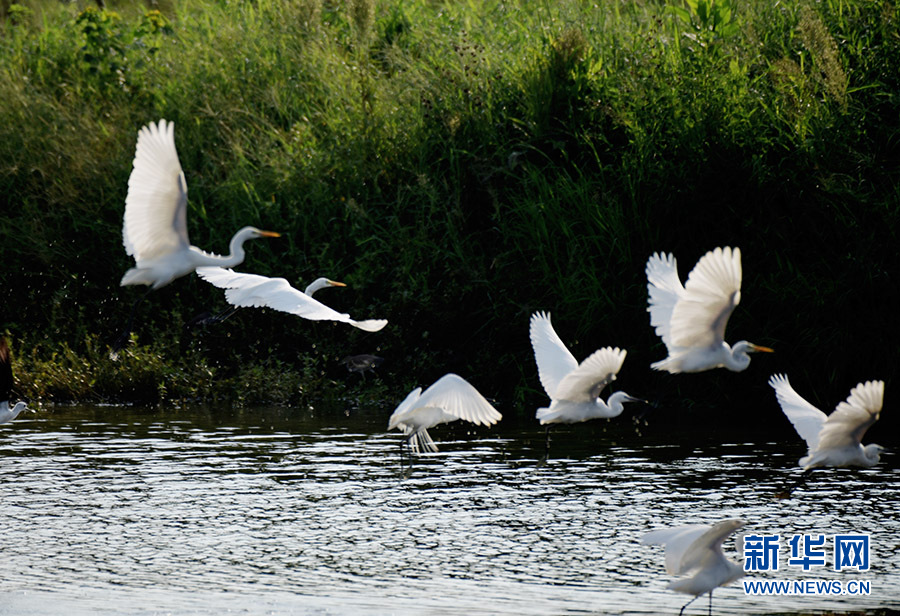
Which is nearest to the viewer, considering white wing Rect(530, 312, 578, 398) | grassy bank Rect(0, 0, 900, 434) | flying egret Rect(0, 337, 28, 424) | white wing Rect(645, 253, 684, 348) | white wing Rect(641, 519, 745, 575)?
white wing Rect(641, 519, 745, 575)

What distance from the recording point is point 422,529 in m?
7.85

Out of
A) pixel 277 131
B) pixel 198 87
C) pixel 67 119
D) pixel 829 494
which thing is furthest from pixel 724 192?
pixel 67 119

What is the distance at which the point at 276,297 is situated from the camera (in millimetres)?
8125

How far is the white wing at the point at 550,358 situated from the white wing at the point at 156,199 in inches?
91.9

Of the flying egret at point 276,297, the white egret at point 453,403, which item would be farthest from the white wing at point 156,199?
the white egret at point 453,403

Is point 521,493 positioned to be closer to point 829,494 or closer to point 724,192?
point 829,494

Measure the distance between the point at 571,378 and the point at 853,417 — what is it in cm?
163

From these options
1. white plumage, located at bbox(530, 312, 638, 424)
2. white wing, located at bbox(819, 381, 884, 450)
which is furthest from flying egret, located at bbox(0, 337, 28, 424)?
white wing, located at bbox(819, 381, 884, 450)

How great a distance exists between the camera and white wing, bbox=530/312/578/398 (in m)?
8.51

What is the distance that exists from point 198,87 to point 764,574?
33.8ft

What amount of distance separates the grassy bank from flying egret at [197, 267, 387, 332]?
3.88 m

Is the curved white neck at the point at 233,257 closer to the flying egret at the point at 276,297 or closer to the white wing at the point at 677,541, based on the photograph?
the flying egret at the point at 276,297

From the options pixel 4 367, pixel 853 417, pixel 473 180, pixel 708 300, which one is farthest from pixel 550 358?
pixel 473 180

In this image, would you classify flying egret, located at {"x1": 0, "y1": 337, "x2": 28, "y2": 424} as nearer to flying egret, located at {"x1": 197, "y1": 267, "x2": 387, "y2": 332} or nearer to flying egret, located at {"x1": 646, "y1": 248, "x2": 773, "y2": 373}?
flying egret, located at {"x1": 197, "y1": 267, "x2": 387, "y2": 332}
